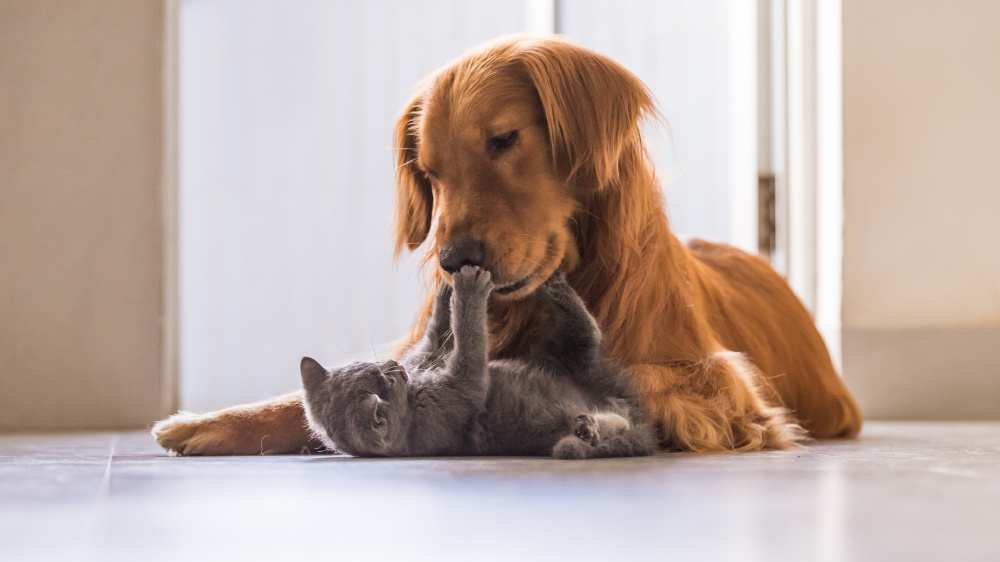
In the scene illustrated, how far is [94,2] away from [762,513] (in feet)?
7.93

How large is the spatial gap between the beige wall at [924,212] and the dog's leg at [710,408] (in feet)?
3.44

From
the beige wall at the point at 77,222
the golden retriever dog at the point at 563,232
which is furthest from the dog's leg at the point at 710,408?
the beige wall at the point at 77,222

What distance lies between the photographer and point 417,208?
5.71 feet

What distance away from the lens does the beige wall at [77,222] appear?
2.45 metres

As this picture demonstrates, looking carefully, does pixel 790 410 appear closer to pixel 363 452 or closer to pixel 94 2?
pixel 363 452

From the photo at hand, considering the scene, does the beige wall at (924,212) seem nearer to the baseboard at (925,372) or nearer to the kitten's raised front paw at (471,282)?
the baseboard at (925,372)

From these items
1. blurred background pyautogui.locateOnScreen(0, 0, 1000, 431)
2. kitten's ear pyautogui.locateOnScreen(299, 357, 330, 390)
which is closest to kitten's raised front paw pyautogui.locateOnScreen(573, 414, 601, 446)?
kitten's ear pyautogui.locateOnScreen(299, 357, 330, 390)

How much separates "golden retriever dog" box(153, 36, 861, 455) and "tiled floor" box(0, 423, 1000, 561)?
0.16 metres

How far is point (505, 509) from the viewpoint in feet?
2.72

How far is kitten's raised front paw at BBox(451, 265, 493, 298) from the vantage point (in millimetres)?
1293

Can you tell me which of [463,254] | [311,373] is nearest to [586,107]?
[463,254]

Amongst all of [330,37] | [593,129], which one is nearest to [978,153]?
[593,129]

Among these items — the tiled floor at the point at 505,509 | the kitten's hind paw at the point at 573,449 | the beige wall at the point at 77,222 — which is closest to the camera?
the tiled floor at the point at 505,509

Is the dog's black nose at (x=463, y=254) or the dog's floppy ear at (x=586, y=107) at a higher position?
the dog's floppy ear at (x=586, y=107)
